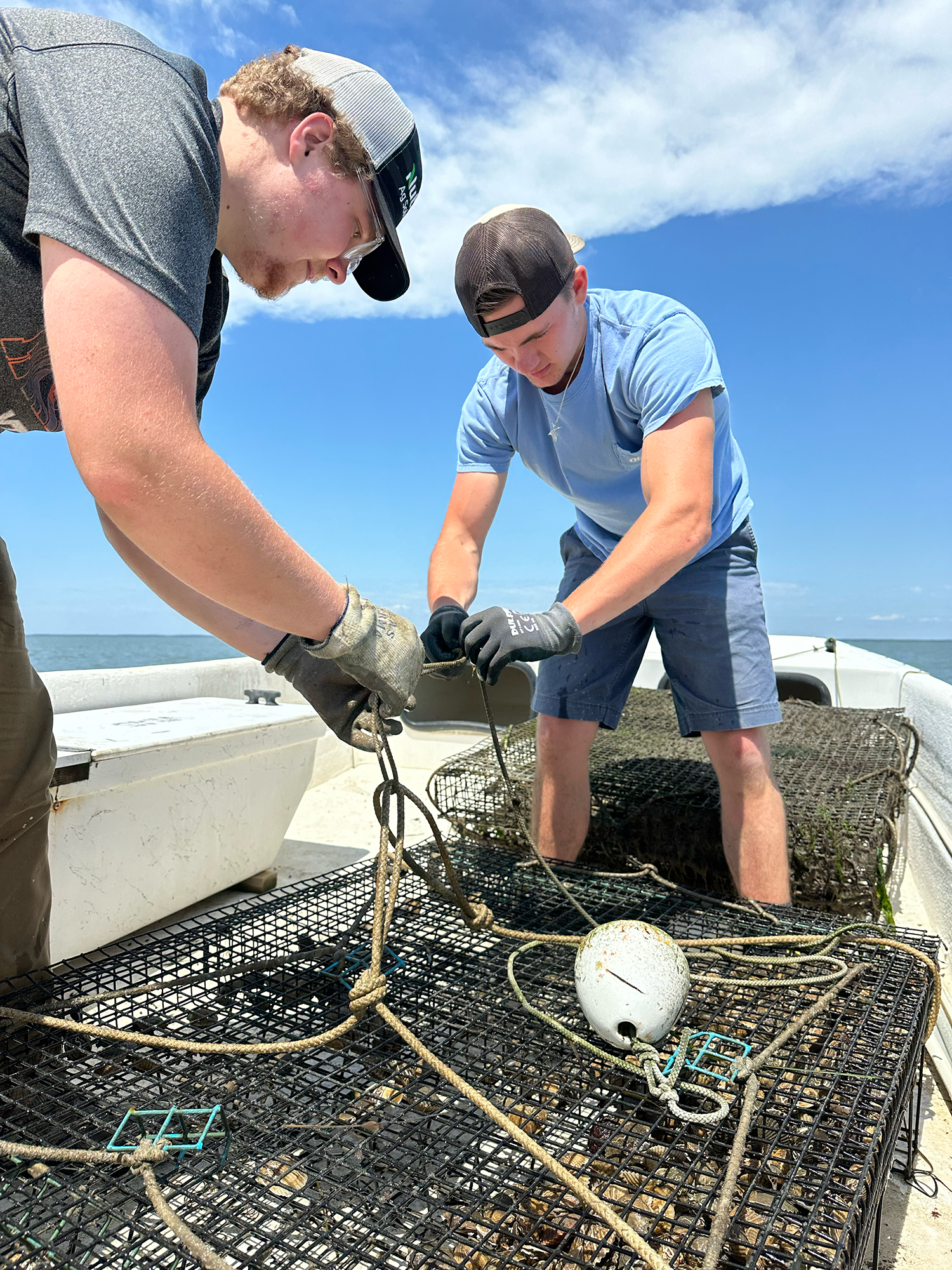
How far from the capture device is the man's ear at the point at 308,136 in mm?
1296

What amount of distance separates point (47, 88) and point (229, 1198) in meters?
1.47

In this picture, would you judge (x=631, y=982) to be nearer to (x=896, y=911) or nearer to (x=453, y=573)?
(x=453, y=573)

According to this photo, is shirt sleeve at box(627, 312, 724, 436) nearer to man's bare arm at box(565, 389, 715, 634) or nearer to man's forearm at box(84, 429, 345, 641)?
man's bare arm at box(565, 389, 715, 634)

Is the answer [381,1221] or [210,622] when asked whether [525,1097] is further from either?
[210,622]

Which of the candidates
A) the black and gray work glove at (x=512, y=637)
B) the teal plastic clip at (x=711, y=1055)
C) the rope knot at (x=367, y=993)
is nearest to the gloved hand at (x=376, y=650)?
the black and gray work glove at (x=512, y=637)

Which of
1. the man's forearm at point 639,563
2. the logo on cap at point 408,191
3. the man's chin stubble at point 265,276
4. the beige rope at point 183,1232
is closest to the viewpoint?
the beige rope at point 183,1232

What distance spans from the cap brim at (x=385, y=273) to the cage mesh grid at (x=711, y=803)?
1.79 metres

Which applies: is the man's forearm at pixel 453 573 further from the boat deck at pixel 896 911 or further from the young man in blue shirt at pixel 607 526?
the boat deck at pixel 896 911

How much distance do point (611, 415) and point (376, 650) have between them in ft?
4.25

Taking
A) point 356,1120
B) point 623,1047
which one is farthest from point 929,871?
point 356,1120

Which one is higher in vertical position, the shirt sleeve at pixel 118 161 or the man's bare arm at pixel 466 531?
the shirt sleeve at pixel 118 161

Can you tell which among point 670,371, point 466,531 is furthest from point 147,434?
point 466,531

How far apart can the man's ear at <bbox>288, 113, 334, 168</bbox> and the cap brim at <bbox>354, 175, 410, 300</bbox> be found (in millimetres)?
233

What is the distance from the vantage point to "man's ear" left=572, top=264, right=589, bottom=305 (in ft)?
7.82
